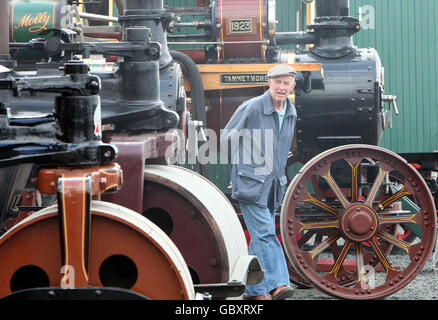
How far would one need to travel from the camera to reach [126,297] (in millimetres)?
2389

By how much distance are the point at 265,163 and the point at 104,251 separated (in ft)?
8.91

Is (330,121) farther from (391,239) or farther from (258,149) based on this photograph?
(258,149)

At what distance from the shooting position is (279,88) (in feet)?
17.0

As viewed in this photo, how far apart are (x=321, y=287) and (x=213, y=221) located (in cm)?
249

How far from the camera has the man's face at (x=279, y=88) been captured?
5.17 m

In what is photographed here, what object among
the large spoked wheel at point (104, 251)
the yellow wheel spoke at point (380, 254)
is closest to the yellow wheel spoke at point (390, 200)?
the yellow wheel spoke at point (380, 254)

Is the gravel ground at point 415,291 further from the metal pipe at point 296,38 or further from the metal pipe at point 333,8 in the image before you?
the metal pipe at point 333,8

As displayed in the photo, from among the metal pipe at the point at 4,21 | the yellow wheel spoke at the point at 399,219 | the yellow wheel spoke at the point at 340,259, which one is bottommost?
the yellow wheel spoke at the point at 340,259

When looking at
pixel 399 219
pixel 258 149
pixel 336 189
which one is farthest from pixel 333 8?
pixel 258 149

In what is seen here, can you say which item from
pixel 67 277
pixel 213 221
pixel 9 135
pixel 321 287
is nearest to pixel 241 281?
pixel 213 221

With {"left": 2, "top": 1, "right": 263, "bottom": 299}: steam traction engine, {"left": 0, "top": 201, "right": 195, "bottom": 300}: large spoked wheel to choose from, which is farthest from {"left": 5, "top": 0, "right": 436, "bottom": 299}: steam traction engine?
{"left": 0, "top": 201, "right": 195, "bottom": 300}: large spoked wheel

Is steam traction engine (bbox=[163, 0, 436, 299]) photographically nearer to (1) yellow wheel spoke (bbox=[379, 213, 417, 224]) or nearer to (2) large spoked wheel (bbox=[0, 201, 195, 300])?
(1) yellow wheel spoke (bbox=[379, 213, 417, 224])

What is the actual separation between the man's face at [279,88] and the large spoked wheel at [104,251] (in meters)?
2.78

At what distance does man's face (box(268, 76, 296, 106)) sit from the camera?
517 cm
